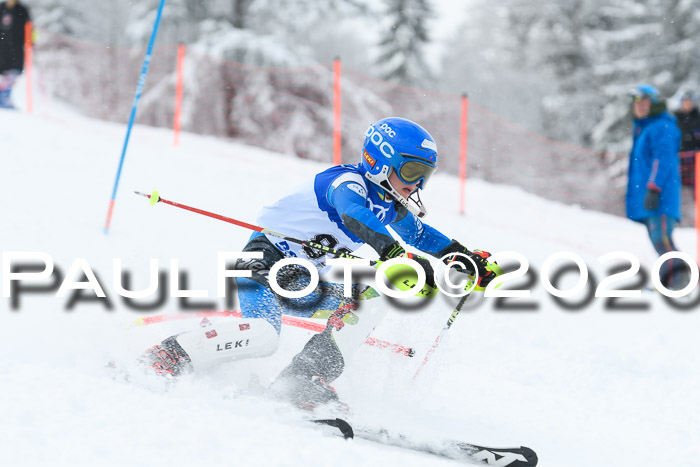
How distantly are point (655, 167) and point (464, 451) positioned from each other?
4775mm

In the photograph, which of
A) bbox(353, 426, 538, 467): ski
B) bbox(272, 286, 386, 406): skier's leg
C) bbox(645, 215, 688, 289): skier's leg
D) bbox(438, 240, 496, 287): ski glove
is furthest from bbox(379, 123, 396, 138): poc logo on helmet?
bbox(645, 215, 688, 289): skier's leg

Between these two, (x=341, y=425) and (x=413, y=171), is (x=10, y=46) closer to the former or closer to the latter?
(x=413, y=171)

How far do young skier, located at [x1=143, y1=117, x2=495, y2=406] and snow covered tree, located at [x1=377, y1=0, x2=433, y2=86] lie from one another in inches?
765

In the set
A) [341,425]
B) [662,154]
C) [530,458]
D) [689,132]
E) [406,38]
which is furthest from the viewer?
[406,38]

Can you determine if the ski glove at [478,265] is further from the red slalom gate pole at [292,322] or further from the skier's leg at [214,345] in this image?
the skier's leg at [214,345]

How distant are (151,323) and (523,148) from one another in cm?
1569

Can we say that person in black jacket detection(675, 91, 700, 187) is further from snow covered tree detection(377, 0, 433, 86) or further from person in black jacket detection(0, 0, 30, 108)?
snow covered tree detection(377, 0, 433, 86)

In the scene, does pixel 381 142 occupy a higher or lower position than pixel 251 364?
higher

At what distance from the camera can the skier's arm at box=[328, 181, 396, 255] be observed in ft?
10.6

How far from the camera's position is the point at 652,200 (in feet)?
22.1

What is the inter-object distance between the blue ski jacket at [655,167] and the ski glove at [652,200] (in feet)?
0.12

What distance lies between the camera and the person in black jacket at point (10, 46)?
408 inches

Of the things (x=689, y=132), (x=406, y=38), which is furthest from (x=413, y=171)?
(x=406, y=38)

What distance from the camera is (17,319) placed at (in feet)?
12.2
